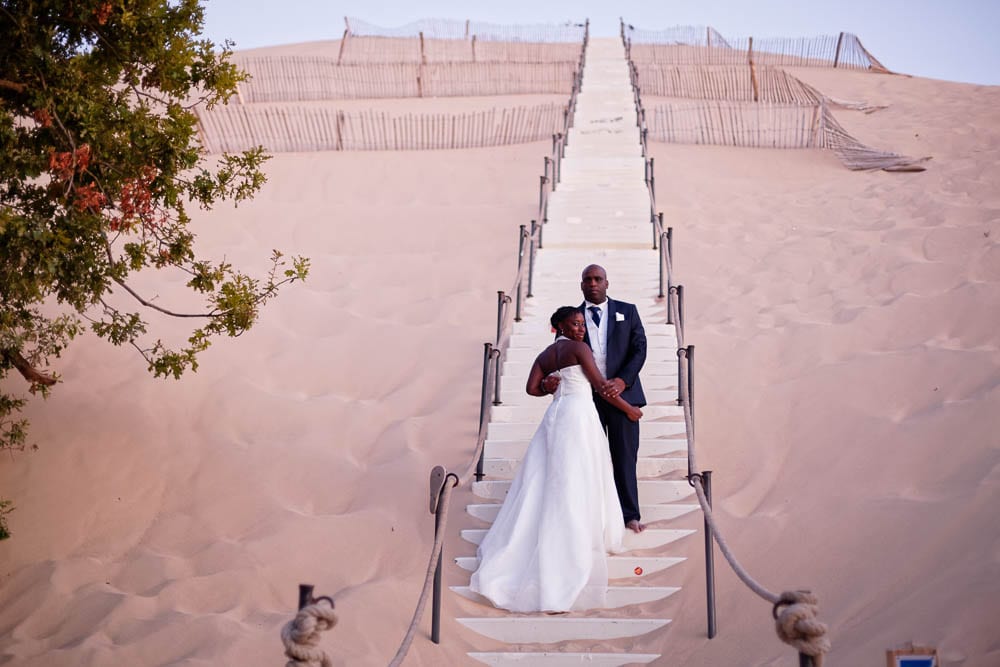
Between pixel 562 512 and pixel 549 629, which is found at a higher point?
pixel 562 512

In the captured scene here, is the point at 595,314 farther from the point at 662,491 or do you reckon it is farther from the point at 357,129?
the point at 357,129

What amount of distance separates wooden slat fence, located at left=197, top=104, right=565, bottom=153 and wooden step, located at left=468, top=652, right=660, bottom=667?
1127cm

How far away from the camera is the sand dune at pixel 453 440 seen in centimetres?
524

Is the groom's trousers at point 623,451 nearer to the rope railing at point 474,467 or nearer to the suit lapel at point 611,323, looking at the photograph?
the suit lapel at point 611,323

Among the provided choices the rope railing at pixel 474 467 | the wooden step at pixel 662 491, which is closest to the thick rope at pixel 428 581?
the rope railing at pixel 474 467

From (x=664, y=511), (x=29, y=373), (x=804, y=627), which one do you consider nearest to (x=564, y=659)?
(x=664, y=511)

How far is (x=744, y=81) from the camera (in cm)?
1917

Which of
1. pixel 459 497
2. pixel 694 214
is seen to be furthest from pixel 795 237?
pixel 459 497

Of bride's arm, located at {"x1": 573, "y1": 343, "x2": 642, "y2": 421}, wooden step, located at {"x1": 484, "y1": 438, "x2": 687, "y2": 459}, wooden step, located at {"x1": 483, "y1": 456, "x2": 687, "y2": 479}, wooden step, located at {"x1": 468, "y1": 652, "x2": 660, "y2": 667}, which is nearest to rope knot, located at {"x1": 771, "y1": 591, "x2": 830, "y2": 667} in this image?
wooden step, located at {"x1": 468, "y1": 652, "x2": 660, "y2": 667}

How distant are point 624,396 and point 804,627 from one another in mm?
2892

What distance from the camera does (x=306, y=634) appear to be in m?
3.02

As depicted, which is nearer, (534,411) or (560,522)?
(560,522)

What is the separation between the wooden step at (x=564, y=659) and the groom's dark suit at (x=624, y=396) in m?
1.07

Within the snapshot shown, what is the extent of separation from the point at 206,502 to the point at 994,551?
525cm
